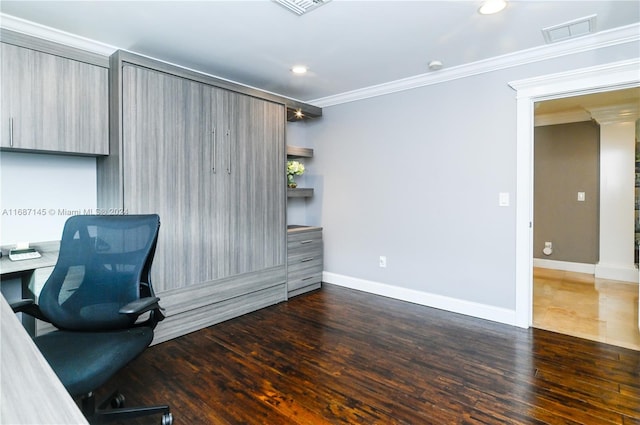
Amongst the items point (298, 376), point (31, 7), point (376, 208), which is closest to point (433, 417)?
point (298, 376)

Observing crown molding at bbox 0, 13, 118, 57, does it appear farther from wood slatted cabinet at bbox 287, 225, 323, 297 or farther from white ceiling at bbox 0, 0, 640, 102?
wood slatted cabinet at bbox 287, 225, 323, 297

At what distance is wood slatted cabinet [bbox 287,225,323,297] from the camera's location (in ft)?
12.9

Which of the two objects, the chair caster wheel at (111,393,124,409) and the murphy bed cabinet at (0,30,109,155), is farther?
the murphy bed cabinet at (0,30,109,155)

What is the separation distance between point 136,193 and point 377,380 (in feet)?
7.21

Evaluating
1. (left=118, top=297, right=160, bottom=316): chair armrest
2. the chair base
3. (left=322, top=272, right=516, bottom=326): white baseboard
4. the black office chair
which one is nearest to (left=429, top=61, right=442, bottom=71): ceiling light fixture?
(left=322, top=272, right=516, bottom=326): white baseboard

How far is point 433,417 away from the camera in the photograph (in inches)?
72.4

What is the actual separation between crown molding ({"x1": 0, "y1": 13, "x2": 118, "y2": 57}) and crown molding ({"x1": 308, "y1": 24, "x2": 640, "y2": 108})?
8.08 feet

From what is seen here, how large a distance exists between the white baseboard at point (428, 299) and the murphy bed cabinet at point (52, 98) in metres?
2.94

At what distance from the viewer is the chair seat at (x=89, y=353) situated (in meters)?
1.40

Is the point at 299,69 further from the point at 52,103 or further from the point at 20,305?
the point at 20,305

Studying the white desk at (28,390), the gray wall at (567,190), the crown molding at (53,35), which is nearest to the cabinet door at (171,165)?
the crown molding at (53,35)

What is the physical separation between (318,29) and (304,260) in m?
2.49

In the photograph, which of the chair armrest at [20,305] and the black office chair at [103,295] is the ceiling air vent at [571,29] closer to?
the black office chair at [103,295]

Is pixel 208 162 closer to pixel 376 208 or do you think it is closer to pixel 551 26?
pixel 376 208
